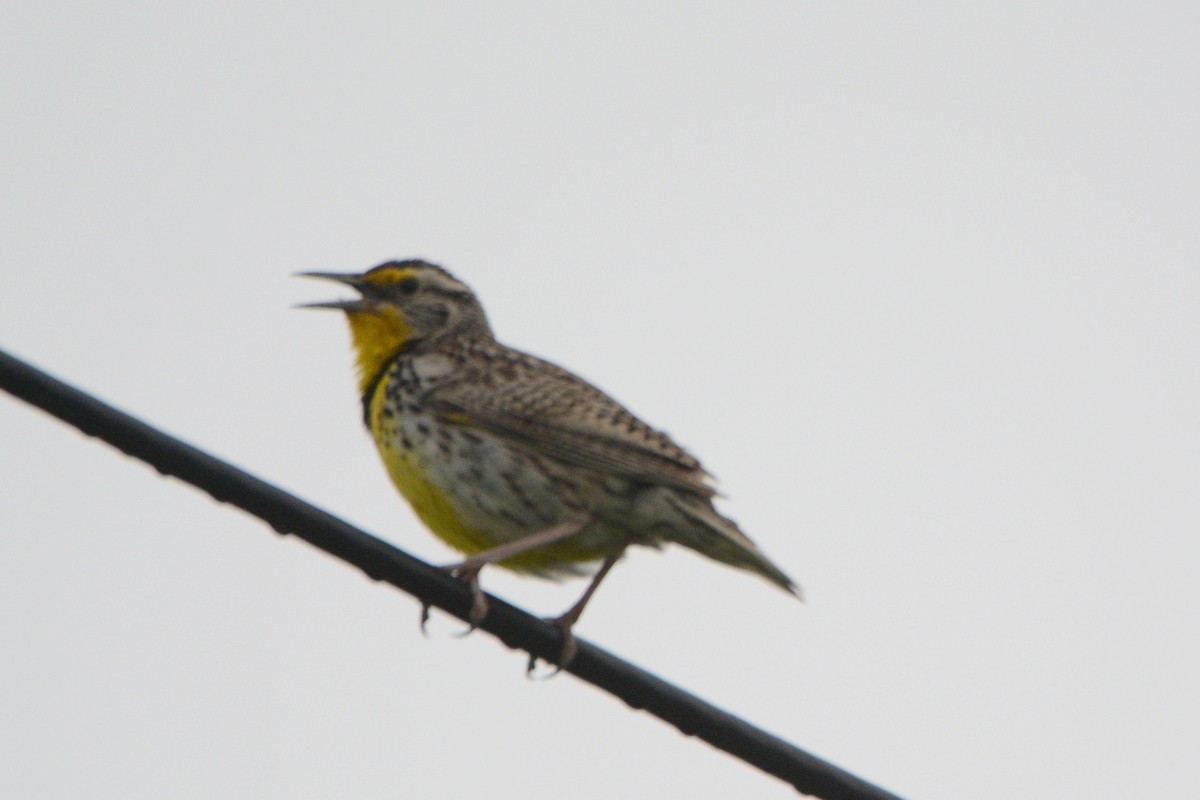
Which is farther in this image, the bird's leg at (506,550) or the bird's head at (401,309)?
the bird's head at (401,309)

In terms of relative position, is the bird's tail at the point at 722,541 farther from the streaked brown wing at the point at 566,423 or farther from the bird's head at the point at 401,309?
the bird's head at the point at 401,309

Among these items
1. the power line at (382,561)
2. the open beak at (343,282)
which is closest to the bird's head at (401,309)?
the open beak at (343,282)

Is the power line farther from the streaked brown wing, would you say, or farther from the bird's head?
the bird's head

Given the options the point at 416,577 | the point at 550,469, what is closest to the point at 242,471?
the point at 416,577

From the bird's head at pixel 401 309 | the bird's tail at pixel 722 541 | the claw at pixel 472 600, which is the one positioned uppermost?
the bird's head at pixel 401 309

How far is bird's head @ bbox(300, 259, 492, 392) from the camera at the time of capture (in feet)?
26.2

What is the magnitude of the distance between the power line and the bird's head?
10.0ft

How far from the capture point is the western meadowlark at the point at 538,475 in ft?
22.4

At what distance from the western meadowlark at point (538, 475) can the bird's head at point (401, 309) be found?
508 millimetres

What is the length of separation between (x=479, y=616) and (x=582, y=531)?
1874 mm

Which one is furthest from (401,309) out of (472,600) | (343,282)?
(472,600)

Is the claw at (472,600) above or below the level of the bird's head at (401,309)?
below

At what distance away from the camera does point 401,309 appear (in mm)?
8164

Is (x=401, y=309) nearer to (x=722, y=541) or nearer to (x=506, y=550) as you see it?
(x=506, y=550)
